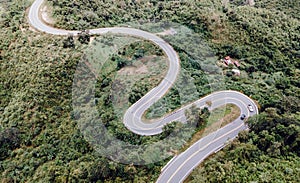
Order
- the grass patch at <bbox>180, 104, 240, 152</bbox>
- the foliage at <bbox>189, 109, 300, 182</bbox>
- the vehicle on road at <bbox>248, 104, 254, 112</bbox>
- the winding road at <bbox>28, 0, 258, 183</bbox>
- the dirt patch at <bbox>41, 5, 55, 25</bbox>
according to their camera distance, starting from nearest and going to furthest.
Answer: the foliage at <bbox>189, 109, 300, 182</bbox>, the winding road at <bbox>28, 0, 258, 183</bbox>, the grass patch at <bbox>180, 104, 240, 152</bbox>, the vehicle on road at <bbox>248, 104, 254, 112</bbox>, the dirt patch at <bbox>41, 5, 55, 25</bbox>

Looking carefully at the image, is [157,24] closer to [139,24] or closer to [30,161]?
[139,24]

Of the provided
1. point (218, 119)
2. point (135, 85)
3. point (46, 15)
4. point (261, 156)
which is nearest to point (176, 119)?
point (218, 119)

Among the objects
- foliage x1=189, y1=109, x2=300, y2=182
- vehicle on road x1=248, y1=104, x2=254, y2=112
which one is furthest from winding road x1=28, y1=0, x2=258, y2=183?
foliage x1=189, y1=109, x2=300, y2=182

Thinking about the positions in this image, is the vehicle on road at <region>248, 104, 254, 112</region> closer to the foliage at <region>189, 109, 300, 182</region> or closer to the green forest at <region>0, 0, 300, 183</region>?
the green forest at <region>0, 0, 300, 183</region>

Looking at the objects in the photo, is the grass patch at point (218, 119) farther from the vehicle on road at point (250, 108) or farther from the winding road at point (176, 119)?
the vehicle on road at point (250, 108)

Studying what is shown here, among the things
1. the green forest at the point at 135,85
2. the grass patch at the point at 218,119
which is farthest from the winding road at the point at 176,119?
the green forest at the point at 135,85

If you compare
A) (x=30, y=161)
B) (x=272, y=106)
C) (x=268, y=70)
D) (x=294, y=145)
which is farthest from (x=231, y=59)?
(x=30, y=161)
